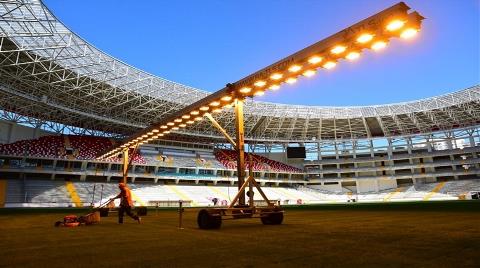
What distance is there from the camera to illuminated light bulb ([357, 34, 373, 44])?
28.0 feet

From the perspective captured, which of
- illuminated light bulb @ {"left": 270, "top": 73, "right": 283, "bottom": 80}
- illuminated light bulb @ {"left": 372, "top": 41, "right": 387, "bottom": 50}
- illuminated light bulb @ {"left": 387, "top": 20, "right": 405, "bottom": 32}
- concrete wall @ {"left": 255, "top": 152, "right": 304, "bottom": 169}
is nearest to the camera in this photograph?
illuminated light bulb @ {"left": 387, "top": 20, "right": 405, "bottom": 32}

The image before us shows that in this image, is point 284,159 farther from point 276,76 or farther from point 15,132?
point 276,76

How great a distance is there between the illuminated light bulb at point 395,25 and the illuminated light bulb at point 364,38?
0.55m

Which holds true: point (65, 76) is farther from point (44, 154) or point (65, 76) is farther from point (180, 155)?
point (180, 155)

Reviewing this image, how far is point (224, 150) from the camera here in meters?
75.9

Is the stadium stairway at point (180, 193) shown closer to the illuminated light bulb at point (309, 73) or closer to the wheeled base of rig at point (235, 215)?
the wheeled base of rig at point (235, 215)

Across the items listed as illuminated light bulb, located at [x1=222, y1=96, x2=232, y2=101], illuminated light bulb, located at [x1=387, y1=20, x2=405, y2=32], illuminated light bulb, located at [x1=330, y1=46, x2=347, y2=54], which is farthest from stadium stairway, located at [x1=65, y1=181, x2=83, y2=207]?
illuminated light bulb, located at [x1=387, y1=20, x2=405, y2=32]

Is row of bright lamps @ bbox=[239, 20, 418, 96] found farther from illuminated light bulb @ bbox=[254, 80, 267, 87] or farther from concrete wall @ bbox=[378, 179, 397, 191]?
concrete wall @ bbox=[378, 179, 397, 191]

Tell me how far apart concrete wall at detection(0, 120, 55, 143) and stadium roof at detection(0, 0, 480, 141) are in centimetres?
235

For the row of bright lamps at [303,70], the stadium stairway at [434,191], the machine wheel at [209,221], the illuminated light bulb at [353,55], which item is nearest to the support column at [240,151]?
the row of bright lamps at [303,70]

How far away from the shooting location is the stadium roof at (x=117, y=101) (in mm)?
32219

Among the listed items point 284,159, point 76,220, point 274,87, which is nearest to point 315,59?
point 274,87

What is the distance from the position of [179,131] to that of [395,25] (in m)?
55.1

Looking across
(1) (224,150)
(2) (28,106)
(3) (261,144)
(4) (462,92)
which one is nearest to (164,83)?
(2) (28,106)
